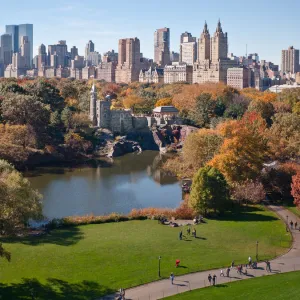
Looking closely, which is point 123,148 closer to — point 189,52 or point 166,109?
point 166,109

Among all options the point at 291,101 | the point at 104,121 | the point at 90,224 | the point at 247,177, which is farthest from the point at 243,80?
the point at 90,224

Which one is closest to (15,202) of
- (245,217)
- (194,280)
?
(194,280)

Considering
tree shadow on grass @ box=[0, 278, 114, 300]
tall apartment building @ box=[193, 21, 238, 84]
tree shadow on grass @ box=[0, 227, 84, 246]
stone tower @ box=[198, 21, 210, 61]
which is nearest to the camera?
tree shadow on grass @ box=[0, 278, 114, 300]

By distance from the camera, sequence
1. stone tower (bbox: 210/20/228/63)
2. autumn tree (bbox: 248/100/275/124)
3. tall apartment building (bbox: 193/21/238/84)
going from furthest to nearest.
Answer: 1. stone tower (bbox: 210/20/228/63)
2. tall apartment building (bbox: 193/21/238/84)
3. autumn tree (bbox: 248/100/275/124)

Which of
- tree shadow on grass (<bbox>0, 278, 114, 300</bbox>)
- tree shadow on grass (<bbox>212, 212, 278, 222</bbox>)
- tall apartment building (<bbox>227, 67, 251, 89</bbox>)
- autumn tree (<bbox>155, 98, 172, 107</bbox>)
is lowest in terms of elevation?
tree shadow on grass (<bbox>0, 278, 114, 300</bbox>)

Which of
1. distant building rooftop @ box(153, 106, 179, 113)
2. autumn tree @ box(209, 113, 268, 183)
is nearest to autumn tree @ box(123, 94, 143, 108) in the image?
distant building rooftop @ box(153, 106, 179, 113)

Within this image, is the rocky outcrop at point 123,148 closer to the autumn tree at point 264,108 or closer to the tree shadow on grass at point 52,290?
the autumn tree at point 264,108

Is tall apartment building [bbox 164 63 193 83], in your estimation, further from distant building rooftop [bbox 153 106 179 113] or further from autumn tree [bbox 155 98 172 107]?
distant building rooftop [bbox 153 106 179 113]
